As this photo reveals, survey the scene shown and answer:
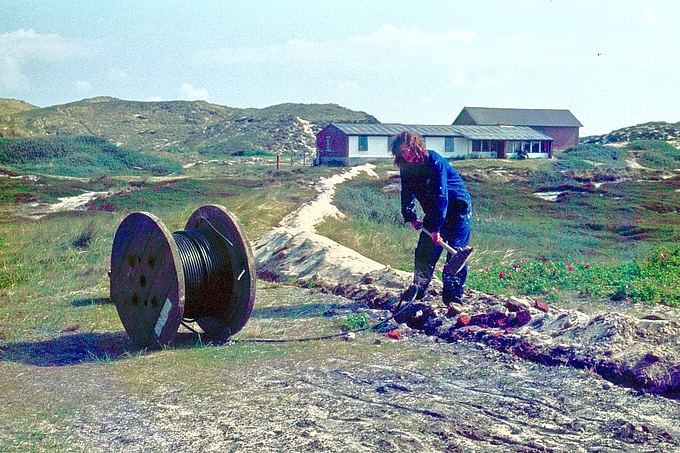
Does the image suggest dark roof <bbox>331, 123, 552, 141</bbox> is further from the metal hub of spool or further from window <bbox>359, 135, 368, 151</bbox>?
the metal hub of spool

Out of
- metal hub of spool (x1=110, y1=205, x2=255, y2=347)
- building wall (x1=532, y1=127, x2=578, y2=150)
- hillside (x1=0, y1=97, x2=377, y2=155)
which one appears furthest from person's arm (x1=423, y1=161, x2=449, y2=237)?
building wall (x1=532, y1=127, x2=578, y2=150)

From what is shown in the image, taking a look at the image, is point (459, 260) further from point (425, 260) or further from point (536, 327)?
point (536, 327)

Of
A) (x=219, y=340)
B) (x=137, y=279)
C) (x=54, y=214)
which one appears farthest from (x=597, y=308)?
(x=54, y=214)

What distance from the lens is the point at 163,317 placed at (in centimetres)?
614

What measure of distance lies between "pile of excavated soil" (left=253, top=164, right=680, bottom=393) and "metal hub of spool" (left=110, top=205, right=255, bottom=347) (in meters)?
1.68

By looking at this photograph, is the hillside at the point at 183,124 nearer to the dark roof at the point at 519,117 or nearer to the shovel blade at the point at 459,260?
the dark roof at the point at 519,117

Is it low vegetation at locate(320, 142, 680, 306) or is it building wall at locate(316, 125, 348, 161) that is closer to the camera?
low vegetation at locate(320, 142, 680, 306)

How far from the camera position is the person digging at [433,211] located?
7.02m

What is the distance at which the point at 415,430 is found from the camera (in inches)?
170

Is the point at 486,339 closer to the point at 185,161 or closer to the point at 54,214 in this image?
the point at 54,214

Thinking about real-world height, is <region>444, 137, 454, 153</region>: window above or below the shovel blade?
above

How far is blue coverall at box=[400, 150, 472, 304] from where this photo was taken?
7.08m

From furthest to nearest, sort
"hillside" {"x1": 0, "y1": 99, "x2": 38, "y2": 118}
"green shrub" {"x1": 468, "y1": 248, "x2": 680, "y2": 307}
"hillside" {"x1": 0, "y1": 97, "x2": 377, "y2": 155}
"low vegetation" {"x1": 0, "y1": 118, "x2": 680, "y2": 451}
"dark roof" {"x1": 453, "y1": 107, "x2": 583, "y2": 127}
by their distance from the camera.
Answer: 1. "hillside" {"x1": 0, "y1": 99, "x2": 38, "y2": 118}
2. "hillside" {"x1": 0, "y1": 97, "x2": 377, "y2": 155}
3. "dark roof" {"x1": 453, "y1": 107, "x2": 583, "y2": 127}
4. "green shrub" {"x1": 468, "y1": 248, "x2": 680, "y2": 307}
5. "low vegetation" {"x1": 0, "y1": 118, "x2": 680, "y2": 451}

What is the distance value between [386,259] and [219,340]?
5600mm
